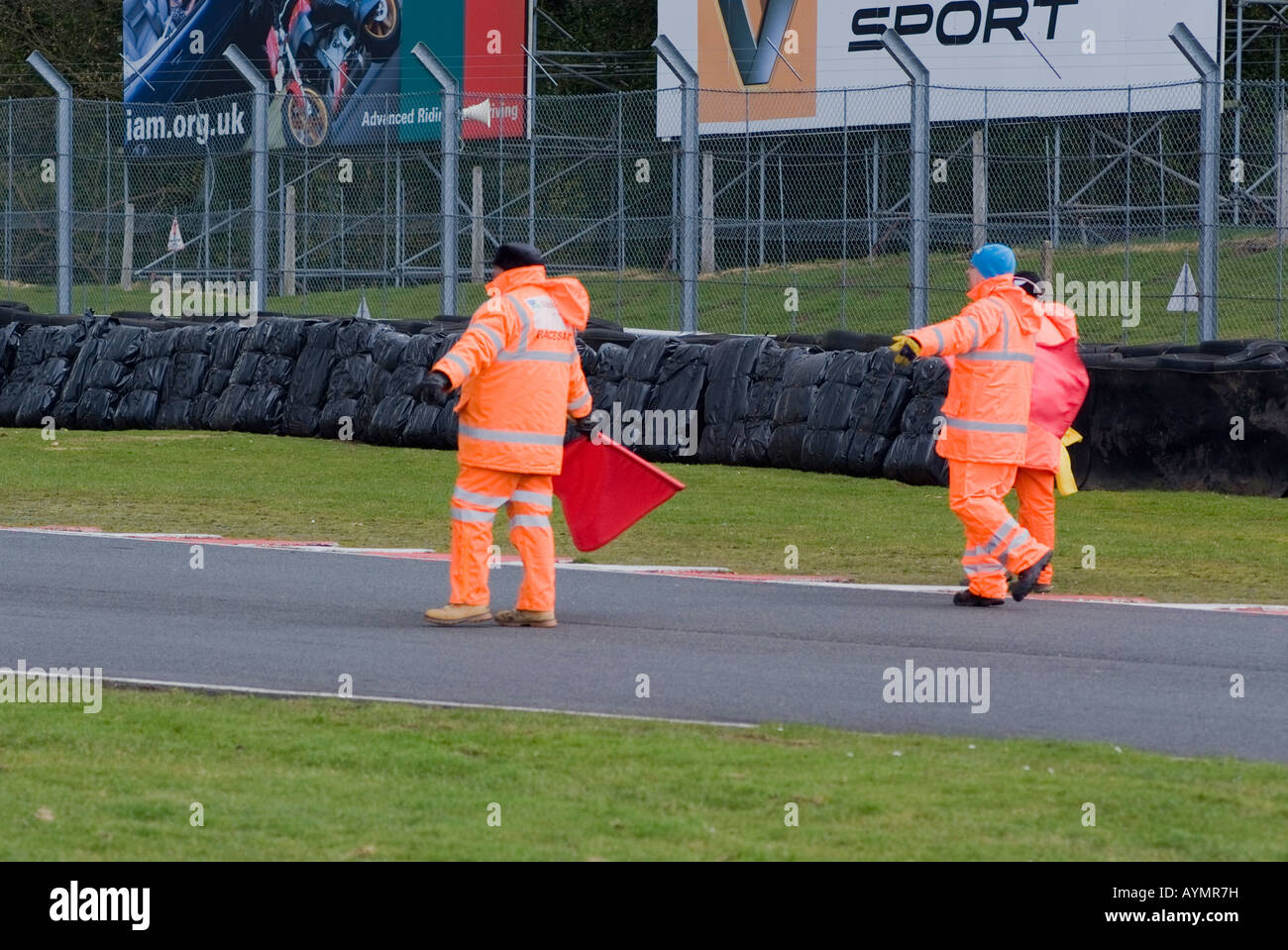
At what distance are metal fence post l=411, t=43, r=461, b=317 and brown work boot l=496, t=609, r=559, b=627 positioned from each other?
32.6 feet

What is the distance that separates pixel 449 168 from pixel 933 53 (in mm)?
10178

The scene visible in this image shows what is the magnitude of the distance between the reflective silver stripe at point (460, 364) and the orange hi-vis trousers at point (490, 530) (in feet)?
1.68

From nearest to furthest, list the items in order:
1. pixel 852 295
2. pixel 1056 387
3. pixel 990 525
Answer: pixel 990 525, pixel 1056 387, pixel 852 295

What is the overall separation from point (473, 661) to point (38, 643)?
75.0 inches

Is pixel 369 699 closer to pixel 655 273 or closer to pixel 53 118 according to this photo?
pixel 655 273

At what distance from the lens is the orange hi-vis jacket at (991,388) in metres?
10.5

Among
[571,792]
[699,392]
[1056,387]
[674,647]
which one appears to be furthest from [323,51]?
[571,792]

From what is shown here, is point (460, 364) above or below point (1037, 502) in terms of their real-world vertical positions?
above

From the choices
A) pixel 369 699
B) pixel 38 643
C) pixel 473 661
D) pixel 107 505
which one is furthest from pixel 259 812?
pixel 107 505

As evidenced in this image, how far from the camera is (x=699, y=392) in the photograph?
17.2 m

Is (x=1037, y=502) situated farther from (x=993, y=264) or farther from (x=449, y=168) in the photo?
(x=449, y=168)

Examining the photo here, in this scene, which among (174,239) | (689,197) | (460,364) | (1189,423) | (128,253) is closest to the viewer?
(460,364)

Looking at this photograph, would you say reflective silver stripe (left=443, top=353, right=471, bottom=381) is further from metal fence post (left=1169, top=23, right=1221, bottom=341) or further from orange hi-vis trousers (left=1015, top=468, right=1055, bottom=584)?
metal fence post (left=1169, top=23, right=1221, bottom=341)

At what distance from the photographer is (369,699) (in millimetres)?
7836
